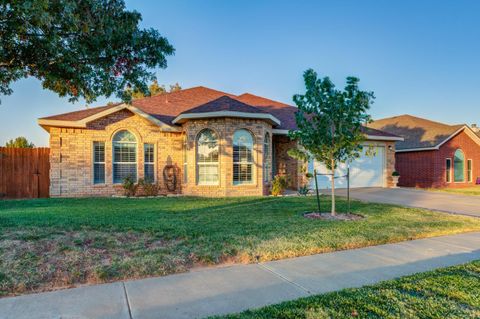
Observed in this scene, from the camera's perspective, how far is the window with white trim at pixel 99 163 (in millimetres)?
12172

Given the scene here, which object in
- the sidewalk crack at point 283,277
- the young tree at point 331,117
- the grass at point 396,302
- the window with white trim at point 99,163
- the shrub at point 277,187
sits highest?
→ the young tree at point 331,117

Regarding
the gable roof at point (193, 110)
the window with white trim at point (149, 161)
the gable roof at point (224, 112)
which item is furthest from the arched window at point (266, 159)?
the window with white trim at point (149, 161)

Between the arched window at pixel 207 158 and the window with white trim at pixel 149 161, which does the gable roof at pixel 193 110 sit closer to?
the arched window at pixel 207 158

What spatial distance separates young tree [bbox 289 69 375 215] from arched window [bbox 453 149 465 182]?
1678cm

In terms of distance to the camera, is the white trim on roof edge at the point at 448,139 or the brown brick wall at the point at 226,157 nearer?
the brown brick wall at the point at 226,157

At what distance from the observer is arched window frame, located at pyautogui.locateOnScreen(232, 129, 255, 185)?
11953mm

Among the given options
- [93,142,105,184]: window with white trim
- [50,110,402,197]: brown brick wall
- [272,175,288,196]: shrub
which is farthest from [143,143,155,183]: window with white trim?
[272,175,288,196]: shrub

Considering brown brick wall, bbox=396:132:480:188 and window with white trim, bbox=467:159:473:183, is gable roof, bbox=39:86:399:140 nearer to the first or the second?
brown brick wall, bbox=396:132:480:188

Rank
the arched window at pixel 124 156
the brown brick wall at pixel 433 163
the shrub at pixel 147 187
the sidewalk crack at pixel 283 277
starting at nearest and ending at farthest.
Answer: the sidewalk crack at pixel 283 277, the shrub at pixel 147 187, the arched window at pixel 124 156, the brown brick wall at pixel 433 163

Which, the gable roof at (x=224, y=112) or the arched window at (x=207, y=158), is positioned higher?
the gable roof at (x=224, y=112)

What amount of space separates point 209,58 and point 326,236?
39.6 feet

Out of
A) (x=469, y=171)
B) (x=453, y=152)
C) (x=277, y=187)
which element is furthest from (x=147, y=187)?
(x=469, y=171)

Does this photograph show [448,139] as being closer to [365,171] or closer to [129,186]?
[365,171]

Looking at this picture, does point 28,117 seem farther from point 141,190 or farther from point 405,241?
point 405,241
